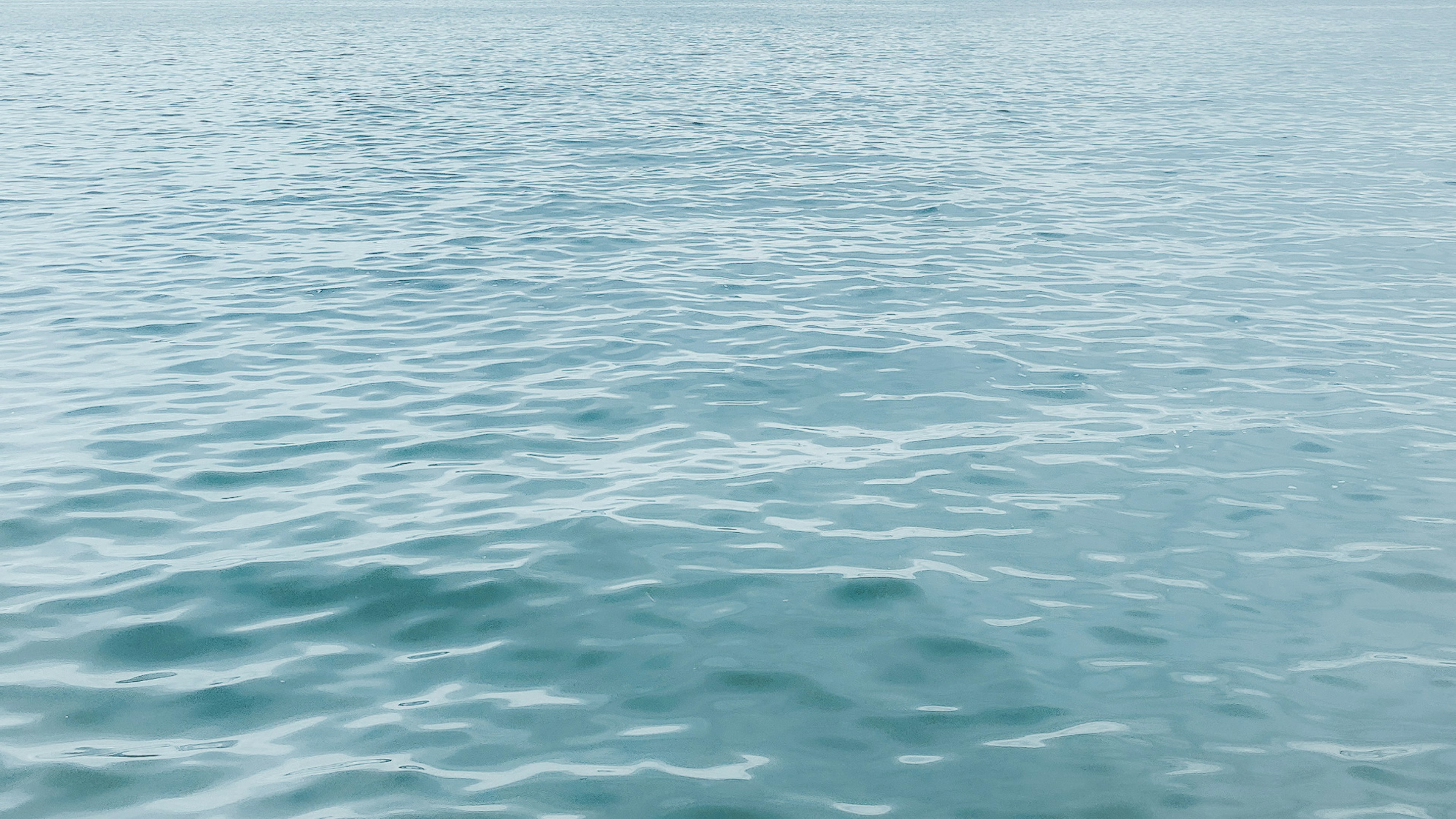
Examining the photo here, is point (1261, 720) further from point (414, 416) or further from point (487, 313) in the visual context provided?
point (487, 313)

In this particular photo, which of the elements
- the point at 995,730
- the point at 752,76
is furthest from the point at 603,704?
the point at 752,76

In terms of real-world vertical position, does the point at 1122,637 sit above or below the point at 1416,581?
above

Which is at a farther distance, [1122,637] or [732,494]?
[732,494]

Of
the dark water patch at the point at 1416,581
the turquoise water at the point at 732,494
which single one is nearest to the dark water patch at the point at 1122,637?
the turquoise water at the point at 732,494

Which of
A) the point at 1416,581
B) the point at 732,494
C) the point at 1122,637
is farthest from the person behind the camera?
the point at 732,494

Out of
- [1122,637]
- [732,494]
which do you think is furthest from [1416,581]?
[732,494]

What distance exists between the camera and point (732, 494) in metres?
11.5

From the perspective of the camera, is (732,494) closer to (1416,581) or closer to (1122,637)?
(1122,637)

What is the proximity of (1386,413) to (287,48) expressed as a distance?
210ft

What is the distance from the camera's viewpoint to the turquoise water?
7617mm

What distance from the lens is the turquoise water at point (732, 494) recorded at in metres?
7.62

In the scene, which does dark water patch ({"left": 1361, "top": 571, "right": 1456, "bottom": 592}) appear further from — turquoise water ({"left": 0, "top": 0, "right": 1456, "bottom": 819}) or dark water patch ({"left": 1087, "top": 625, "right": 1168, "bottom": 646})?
dark water patch ({"left": 1087, "top": 625, "right": 1168, "bottom": 646})

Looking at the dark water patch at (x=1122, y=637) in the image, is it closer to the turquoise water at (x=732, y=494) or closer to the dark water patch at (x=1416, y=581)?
the turquoise water at (x=732, y=494)

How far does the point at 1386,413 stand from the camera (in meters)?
13.3
